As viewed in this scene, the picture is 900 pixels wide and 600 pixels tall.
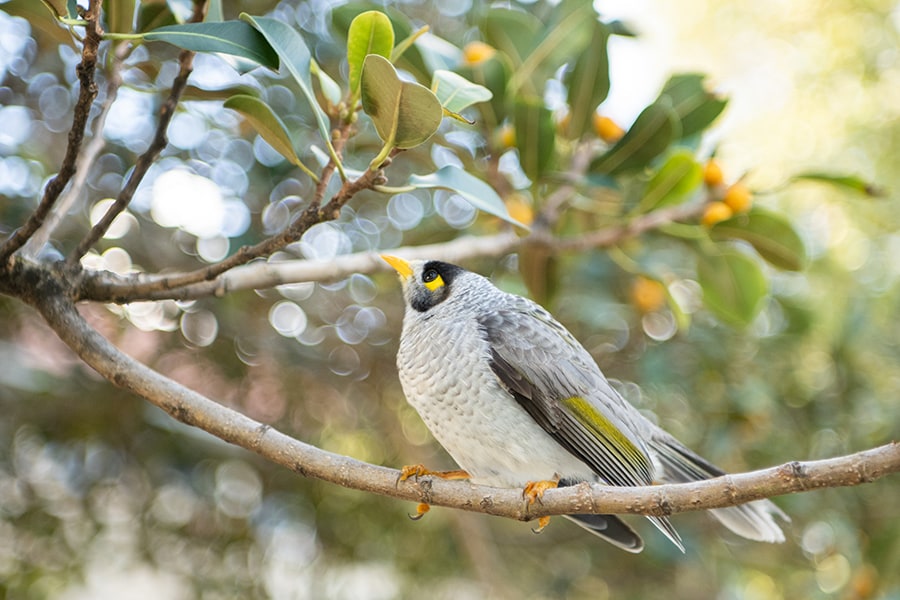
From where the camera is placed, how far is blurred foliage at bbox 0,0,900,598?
11.8 ft

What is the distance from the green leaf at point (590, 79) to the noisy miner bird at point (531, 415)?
909 millimetres

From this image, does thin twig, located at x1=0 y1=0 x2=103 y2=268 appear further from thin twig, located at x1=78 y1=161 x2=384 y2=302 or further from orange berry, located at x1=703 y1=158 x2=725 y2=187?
orange berry, located at x1=703 y1=158 x2=725 y2=187

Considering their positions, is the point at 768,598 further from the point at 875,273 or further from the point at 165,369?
the point at 165,369

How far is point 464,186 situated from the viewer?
2.17m

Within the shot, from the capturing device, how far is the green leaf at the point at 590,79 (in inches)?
124

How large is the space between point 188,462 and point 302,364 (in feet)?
2.70

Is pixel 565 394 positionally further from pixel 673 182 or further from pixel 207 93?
pixel 207 93

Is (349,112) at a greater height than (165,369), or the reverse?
(349,112)

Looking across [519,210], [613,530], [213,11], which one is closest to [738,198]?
[519,210]

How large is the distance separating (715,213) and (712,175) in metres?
0.16

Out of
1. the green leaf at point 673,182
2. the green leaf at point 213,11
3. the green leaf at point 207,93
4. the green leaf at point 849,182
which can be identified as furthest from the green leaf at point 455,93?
the green leaf at point 849,182

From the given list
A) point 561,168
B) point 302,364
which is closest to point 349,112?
point 561,168

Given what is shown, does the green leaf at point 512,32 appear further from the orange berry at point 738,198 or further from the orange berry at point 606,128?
the orange berry at point 738,198

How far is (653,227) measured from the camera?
11.1 feet
